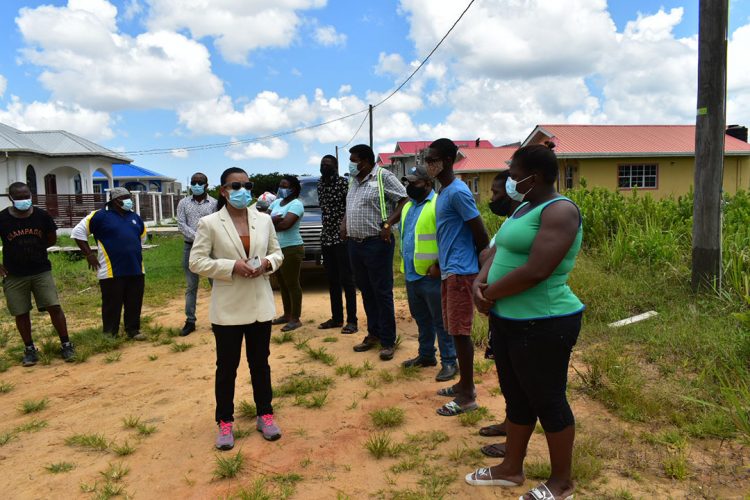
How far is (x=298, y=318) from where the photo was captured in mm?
6645

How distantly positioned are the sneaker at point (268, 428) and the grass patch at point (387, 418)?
68 cm

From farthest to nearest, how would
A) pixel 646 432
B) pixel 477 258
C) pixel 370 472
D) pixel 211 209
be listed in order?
pixel 211 209, pixel 477 258, pixel 646 432, pixel 370 472

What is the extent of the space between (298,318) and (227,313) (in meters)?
3.08

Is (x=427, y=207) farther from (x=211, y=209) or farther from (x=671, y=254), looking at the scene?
(x=671, y=254)

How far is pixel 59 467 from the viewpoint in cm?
340

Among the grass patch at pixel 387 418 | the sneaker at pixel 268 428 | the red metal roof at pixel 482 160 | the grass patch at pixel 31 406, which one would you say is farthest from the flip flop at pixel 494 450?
the red metal roof at pixel 482 160

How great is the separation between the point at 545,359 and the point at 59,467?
117 inches

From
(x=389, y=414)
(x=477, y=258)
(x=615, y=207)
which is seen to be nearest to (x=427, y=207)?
(x=477, y=258)

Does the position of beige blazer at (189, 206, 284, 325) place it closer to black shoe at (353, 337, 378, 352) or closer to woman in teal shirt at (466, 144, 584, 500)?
woman in teal shirt at (466, 144, 584, 500)

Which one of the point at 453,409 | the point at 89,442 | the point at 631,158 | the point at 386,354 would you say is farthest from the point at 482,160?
the point at 89,442

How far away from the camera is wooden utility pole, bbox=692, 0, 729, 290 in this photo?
5.80 metres

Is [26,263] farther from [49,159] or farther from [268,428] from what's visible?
[49,159]

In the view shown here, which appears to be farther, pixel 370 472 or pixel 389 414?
pixel 389 414

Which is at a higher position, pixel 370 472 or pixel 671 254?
pixel 671 254
